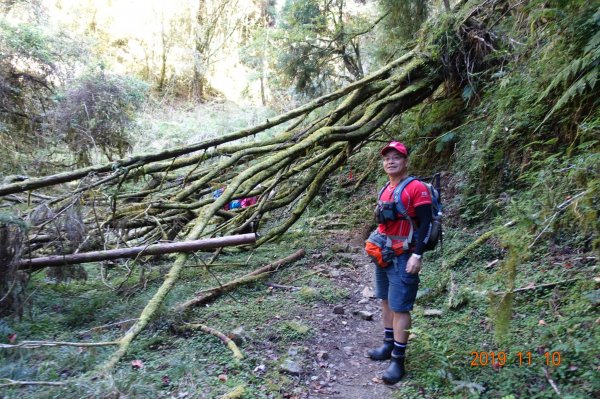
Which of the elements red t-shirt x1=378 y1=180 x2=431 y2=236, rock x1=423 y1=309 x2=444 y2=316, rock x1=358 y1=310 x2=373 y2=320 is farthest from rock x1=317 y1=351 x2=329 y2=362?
red t-shirt x1=378 y1=180 x2=431 y2=236

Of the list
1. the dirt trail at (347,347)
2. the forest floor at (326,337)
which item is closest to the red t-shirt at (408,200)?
the forest floor at (326,337)

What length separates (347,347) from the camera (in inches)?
174

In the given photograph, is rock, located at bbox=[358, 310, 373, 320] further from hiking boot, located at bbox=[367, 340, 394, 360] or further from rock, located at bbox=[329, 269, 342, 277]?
rock, located at bbox=[329, 269, 342, 277]

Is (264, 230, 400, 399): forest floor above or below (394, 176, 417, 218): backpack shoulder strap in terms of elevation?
below

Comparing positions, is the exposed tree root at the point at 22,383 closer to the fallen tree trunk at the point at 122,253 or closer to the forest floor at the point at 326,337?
the forest floor at the point at 326,337

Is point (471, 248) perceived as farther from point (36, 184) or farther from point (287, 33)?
point (287, 33)

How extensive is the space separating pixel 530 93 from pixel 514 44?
6.49ft

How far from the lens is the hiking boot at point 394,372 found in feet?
11.8

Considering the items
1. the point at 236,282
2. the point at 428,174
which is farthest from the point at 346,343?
the point at 428,174

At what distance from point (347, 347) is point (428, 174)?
5004 millimetres

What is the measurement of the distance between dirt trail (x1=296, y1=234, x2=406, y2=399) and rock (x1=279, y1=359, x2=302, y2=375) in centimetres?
9

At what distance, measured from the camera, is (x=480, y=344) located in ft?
12.2

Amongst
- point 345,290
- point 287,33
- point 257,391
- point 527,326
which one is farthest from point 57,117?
point 527,326

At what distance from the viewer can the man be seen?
354 cm
